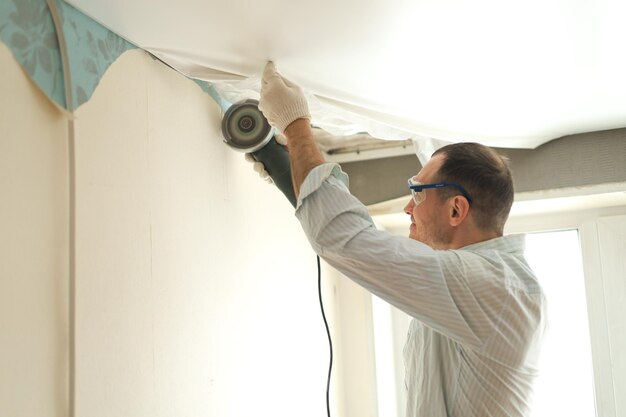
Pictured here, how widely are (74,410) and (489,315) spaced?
0.67 metres

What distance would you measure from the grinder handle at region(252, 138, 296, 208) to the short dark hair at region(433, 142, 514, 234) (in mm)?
391

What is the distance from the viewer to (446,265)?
1.08 meters

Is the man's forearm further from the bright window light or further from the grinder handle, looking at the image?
the bright window light

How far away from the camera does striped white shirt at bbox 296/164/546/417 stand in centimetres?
106

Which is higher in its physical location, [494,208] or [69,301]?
[494,208]

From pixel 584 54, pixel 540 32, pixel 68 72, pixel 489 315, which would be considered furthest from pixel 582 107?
pixel 68 72

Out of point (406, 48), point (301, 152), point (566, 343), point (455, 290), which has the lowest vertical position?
point (566, 343)

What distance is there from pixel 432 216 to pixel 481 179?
12cm

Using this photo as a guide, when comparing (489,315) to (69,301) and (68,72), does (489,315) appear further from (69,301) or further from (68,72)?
(68,72)

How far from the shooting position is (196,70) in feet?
4.74

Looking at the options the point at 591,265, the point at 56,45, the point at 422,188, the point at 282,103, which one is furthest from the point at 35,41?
the point at 591,265

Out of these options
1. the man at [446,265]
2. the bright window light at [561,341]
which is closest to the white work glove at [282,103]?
the man at [446,265]

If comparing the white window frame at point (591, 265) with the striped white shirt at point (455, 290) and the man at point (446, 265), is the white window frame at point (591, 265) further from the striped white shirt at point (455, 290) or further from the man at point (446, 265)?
the striped white shirt at point (455, 290)

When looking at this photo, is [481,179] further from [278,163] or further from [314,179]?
[278,163]
